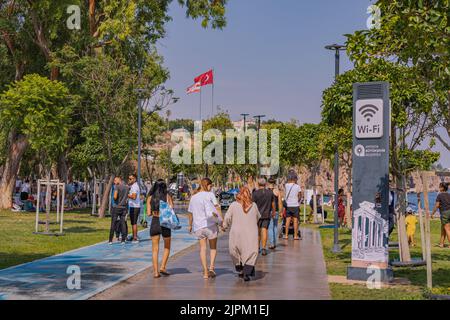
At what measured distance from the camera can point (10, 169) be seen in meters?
39.1

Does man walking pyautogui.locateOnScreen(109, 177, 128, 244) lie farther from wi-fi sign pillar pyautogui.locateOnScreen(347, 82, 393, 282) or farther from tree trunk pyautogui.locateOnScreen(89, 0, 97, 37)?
tree trunk pyautogui.locateOnScreen(89, 0, 97, 37)

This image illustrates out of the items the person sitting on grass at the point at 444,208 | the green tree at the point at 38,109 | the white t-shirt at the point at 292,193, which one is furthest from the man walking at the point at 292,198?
the green tree at the point at 38,109

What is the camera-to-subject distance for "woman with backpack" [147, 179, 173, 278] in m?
13.4

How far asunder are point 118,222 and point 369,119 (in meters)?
9.44

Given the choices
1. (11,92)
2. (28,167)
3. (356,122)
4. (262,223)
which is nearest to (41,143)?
(11,92)

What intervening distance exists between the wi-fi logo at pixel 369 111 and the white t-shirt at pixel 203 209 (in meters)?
3.05

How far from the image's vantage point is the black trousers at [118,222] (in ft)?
65.1

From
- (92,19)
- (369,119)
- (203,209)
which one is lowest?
(203,209)

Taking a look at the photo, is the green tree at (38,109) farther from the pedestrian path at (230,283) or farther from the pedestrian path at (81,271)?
the pedestrian path at (230,283)

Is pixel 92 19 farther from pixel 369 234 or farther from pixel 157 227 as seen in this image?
pixel 369 234

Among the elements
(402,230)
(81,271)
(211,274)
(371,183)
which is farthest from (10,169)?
(371,183)
